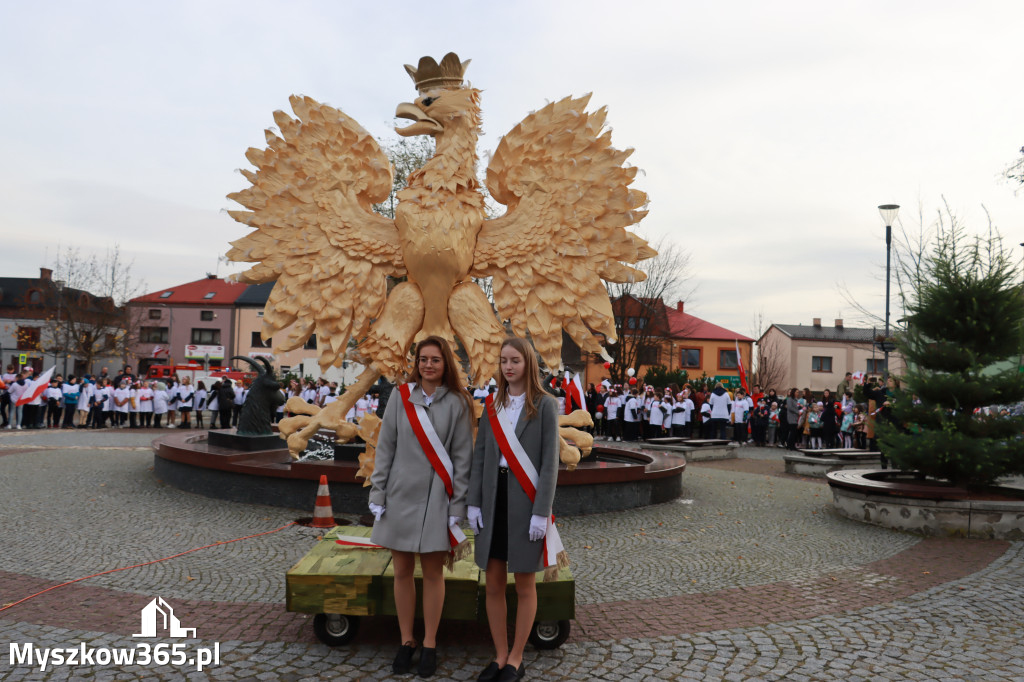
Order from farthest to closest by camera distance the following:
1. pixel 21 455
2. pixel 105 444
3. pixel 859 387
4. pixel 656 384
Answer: pixel 656 384 < pixel 859 387 < pixel 105 444 < pixel 21 455

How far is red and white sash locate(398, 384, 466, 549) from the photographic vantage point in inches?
151

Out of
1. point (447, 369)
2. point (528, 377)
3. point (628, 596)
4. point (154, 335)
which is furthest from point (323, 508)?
point (154, 335)

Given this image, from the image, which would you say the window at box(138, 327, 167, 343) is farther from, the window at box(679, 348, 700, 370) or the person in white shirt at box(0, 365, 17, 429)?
the window at box(679, 348, 700, 370)

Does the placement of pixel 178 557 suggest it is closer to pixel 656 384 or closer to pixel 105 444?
pixel 105 444

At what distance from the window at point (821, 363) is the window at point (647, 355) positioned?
17989 millimetres

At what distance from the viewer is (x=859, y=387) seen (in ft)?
56.9

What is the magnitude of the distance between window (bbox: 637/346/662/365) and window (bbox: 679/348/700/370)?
12.5 metres

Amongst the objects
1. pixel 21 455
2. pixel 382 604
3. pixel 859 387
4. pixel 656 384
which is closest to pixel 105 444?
pixel 21 455

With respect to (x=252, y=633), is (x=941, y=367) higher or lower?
higher

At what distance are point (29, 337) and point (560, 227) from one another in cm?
4538

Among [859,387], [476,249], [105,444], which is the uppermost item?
[476,249]

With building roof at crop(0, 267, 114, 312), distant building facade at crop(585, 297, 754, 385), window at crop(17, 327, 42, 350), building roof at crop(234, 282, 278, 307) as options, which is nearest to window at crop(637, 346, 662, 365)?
distant building facade at crop(585, 297, 754, 385)

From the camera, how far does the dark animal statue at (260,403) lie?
1083 centimetres

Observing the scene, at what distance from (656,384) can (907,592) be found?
81.3ft
